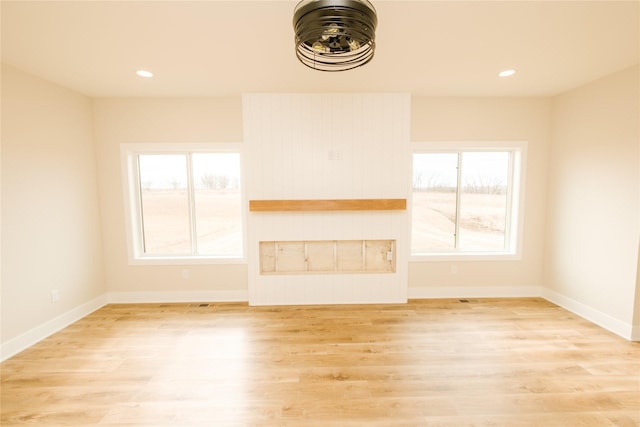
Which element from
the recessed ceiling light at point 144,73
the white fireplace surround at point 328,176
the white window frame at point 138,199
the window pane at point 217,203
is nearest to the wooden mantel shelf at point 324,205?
the white fireplace surround at point 328,176

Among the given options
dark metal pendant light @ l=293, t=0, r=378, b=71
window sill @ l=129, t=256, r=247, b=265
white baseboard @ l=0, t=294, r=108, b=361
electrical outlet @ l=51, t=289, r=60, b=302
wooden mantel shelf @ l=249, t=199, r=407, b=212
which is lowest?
white baseboard @ l=0, t=294, r=108, b=361

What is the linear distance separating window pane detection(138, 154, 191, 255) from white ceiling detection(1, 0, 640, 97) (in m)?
0.88

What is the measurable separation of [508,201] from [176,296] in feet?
14.9

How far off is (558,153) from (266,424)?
13.8 feet

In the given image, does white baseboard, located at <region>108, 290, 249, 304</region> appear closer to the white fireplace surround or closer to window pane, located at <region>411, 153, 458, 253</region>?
the white fireplace surround

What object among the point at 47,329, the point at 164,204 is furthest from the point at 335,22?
the point at 47,329

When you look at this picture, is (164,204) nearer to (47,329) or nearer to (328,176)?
(47,329)

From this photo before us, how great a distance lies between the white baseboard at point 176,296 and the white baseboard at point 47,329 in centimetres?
21

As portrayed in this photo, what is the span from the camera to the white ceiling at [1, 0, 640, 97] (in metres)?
1.65

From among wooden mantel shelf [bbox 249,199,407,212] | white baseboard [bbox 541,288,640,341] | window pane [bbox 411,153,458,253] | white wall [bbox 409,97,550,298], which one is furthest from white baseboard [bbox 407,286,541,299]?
wooden mantel shelf [bbox 249,199,407,212]

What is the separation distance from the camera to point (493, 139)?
11.2 feet

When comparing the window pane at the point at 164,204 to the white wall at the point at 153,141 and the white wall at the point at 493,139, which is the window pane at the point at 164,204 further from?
the white wall at the point at 493,139

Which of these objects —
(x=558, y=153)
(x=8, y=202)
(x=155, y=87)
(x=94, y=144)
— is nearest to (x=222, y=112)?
(x=155, y=87)

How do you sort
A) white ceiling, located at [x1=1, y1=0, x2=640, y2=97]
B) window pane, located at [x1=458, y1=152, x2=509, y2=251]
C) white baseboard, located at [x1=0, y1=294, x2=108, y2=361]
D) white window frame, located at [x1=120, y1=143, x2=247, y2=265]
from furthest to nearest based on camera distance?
window pane, located at [x1=458, y1=152, x2=509, y2=251] < white window frame, located at [x1=120, y1=143, x2=247, y2=265] < white baseboard, located at [x1=0, y1=294, x2=108, y2=361] < white ceiling, located at [x1=1, y1=0, x2=640, y2=97]
